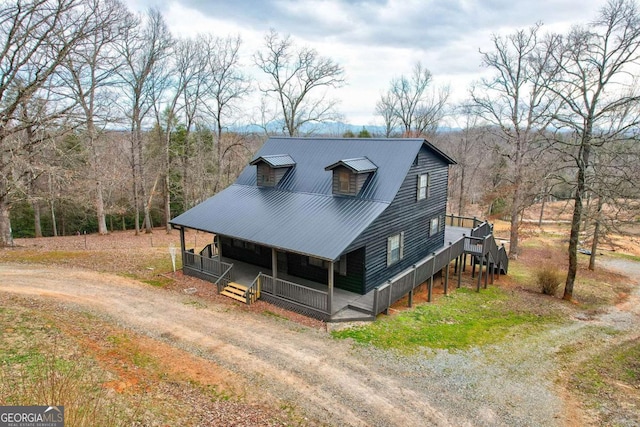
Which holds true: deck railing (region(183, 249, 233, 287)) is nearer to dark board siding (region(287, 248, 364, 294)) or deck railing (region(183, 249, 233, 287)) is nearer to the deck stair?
the deck stair

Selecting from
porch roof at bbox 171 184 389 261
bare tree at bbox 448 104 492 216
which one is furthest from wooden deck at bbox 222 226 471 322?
bare tree at bbox 448 104 492 216

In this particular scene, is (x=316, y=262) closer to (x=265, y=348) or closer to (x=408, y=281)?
(x=408, y=281)

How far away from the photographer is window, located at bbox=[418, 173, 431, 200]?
18467mm

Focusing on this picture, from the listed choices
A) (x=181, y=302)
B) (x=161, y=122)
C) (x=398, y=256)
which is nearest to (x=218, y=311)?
(x=181, y=302)

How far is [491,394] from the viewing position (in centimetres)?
1008

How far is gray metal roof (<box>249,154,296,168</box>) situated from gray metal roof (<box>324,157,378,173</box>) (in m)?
3.44

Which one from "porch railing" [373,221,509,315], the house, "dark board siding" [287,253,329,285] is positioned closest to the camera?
"porch railing" [373,221,509,315]

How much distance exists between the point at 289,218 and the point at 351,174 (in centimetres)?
334

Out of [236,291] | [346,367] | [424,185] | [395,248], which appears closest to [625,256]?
[424,185]

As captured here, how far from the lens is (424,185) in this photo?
19.0m

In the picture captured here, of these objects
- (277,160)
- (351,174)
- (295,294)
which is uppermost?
(277,160)

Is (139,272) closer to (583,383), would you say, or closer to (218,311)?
(218,311)

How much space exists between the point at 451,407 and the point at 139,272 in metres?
15.7

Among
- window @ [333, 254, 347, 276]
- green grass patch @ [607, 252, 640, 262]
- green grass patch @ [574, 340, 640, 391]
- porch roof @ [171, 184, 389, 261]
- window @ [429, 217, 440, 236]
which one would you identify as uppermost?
porch roof @ [171, 184, 389, 261]
